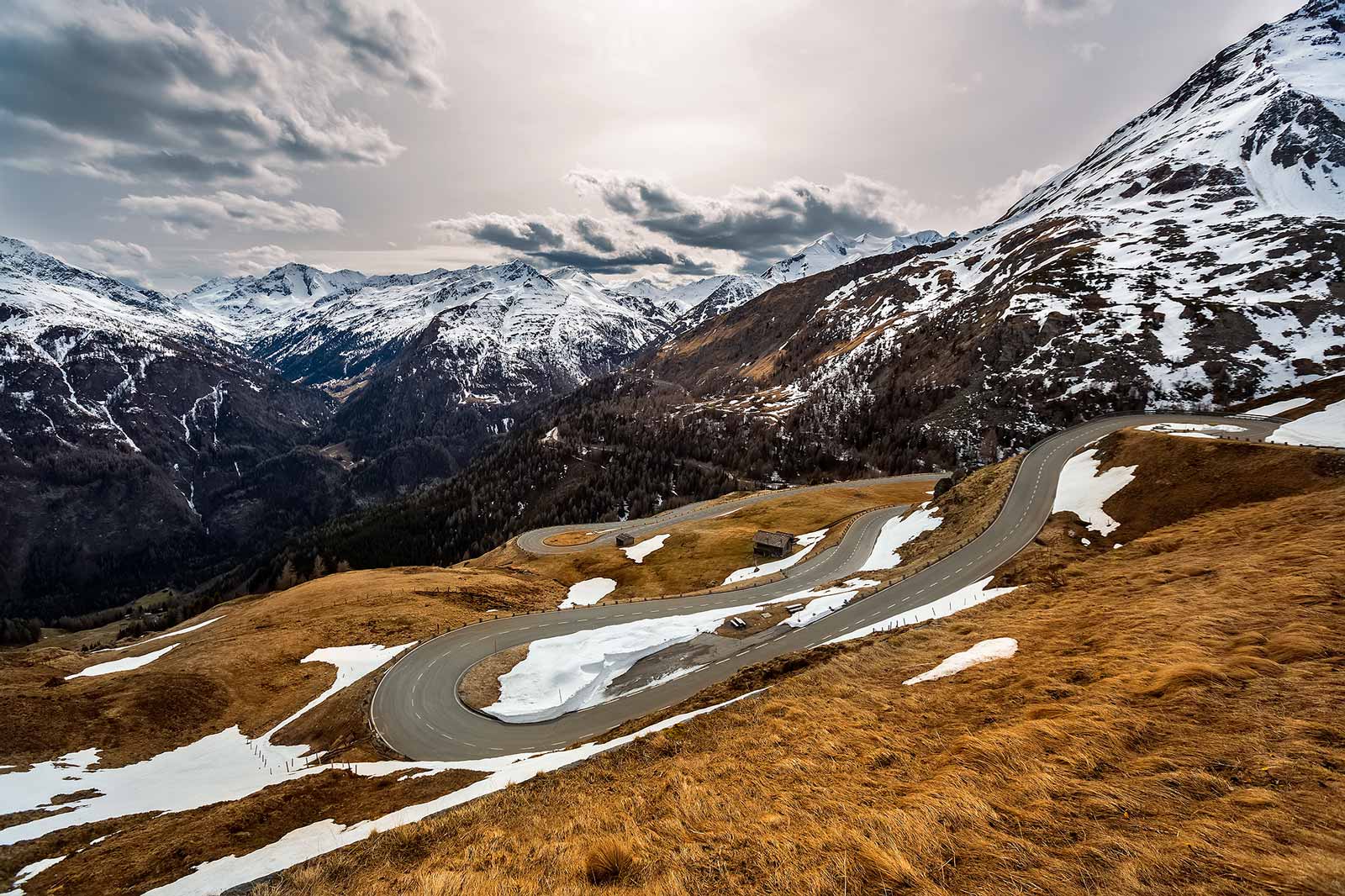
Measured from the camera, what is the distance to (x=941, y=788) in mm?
10781

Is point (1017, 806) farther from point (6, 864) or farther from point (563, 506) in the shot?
point (563, 506)

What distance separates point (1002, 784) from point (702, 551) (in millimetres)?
72801

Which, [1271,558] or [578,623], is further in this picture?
[578,623]

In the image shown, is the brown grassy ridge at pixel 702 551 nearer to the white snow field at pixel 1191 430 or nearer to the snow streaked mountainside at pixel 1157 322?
the white snow field at pixel 1191 430

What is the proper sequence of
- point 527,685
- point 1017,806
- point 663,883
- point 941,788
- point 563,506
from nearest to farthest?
1. point 663,883
2. point 1017,806
3. point 941,788
4. point 527,685
5. point 563,506

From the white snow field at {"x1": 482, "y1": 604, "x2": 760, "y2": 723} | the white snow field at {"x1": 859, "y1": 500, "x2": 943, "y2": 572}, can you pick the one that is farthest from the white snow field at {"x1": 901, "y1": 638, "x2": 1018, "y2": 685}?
the white snow field at {"x1": 859, "y1": 500, "x2": 943, "y2": 572}

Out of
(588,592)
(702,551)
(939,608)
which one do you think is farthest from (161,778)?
(702,551)

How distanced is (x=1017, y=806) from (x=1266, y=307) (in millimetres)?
196937

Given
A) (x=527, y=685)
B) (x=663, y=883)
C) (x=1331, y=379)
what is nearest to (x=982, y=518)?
(x=527, y=685)

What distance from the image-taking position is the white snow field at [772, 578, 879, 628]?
42.8 meters

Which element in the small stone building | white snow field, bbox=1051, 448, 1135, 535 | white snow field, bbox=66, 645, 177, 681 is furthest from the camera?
the small stone building

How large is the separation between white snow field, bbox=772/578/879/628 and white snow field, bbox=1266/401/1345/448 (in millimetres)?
40103

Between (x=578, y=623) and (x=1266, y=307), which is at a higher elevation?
(x=1266, y=307)

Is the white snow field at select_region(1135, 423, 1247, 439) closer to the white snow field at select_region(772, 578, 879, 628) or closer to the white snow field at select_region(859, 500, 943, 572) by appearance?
the white snow field at select_region(859, 500, 943, 572)
